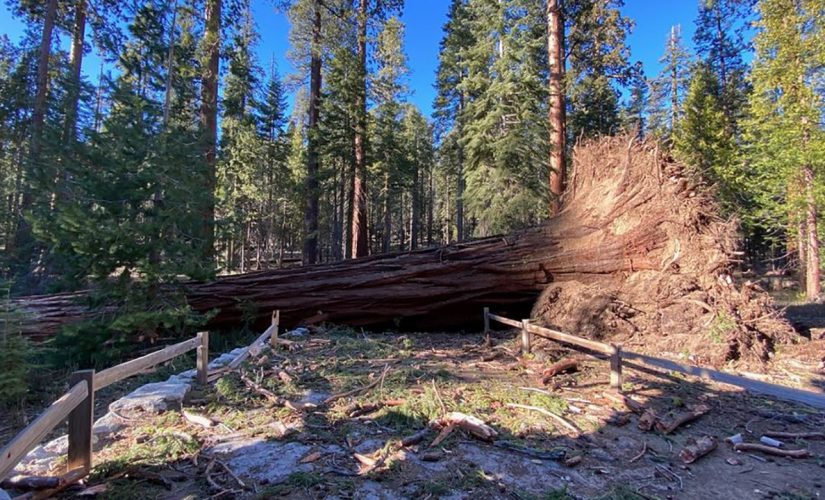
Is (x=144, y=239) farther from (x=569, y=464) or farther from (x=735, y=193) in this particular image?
(x=735, y=193)

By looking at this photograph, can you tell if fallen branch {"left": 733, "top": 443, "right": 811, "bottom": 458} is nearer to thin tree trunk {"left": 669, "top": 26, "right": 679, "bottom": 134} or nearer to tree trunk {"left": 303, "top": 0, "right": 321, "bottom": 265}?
tree trunk {"left": 303, "top": 0, "right": 321, "bottom": 265}

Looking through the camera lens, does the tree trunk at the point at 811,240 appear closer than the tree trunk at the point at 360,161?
Yes

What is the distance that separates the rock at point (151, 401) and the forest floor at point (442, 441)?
179 mm

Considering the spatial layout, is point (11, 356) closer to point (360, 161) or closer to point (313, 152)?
point (313, 152)

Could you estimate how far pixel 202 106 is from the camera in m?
10.6

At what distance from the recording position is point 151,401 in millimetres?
4703

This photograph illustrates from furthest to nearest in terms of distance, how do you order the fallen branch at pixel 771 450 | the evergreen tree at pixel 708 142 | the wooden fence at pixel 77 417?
the evergreen tree at pixel 708 142, the fallen branch at pixel 771 450, the wooden fence at pixel 77 417

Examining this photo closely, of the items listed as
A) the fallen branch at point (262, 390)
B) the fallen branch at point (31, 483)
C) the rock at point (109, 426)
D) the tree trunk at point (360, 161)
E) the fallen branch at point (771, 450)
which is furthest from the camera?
the tree trunk at point (360, 161)

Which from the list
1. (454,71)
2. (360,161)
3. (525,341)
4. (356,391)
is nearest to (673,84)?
(454,71)

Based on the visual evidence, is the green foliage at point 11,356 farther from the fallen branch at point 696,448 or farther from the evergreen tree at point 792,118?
the evergreen tree at point 792,118

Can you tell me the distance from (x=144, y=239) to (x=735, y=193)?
22.4m

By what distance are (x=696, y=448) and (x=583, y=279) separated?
5.89 meters

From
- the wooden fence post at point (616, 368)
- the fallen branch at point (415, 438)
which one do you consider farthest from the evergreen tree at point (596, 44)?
the fallen branch at point (415, 438)

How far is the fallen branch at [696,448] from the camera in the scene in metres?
4.09
